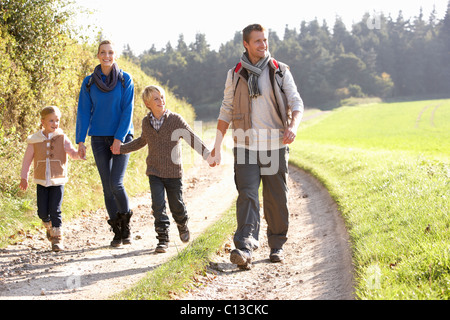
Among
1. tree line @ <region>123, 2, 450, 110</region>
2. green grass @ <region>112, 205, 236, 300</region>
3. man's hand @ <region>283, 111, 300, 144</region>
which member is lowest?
green grass @ <region>112, 205, 236, 300</region>

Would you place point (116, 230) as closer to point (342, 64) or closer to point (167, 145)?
point (167, 145)

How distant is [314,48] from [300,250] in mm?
95840

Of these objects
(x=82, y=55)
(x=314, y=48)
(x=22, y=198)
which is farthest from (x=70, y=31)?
(x=314, y=48)

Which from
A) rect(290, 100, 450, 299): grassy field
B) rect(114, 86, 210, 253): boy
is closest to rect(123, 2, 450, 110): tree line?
rect(290, 100, 450, 299): grassy field

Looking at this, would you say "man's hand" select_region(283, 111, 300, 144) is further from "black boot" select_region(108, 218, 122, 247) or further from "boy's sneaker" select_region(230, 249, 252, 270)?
"black boot" select_region(108, 218, 122, 247)

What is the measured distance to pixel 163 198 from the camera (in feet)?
20.4

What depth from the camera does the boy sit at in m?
6.13

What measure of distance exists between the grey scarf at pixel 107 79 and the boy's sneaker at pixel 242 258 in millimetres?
2721

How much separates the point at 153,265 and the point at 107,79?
2485 mm

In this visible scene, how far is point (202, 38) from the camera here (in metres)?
122

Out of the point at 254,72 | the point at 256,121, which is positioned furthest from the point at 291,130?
the point at 254,72

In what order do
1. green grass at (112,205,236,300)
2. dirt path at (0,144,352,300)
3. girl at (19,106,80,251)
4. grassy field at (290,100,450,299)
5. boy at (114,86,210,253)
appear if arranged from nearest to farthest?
grassy field at (290,100,450,299)
green grass at (112,205,236,300)
dirt path at (0,144,352,300)
boy at (114,86,210,253)
girl at (19,106,80,251)

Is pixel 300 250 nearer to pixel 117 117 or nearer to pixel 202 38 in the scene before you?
pixel 117 117

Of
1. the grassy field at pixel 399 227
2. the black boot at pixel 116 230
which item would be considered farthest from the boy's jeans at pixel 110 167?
the grassy field at pixel 399 227
